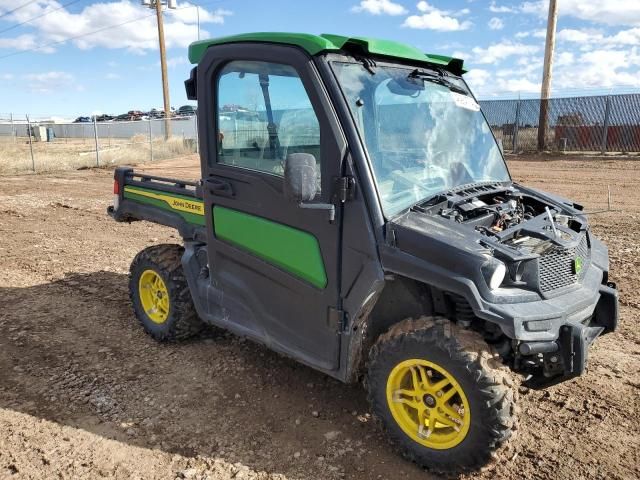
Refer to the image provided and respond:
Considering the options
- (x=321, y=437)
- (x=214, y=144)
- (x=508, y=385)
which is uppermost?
(x=214, y=144)

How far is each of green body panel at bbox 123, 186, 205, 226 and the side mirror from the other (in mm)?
1401

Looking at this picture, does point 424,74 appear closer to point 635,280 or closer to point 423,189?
point 423,189

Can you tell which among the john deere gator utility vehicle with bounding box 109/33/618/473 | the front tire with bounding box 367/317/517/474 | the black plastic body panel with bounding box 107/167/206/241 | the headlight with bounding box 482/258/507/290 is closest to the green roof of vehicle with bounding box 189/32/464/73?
the john deere gator utility vehicle with bounding box 109/33/618/473

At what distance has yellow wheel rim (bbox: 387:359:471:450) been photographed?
9.11 feet

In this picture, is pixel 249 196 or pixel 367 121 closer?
pixel 367 121

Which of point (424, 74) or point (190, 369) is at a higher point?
point (424, 74)

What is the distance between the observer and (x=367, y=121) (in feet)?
9.95

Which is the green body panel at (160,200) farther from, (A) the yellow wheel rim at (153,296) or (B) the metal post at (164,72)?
(B) the metal post at (164,72)

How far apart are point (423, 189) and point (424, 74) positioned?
843mm

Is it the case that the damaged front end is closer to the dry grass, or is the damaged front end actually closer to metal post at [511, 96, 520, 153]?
the dry grass

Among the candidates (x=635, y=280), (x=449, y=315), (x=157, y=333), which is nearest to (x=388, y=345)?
(x=449, y=315)

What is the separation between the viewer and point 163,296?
15.2 feet

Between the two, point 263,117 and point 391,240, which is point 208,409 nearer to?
point 391,240

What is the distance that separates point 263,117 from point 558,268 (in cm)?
195
